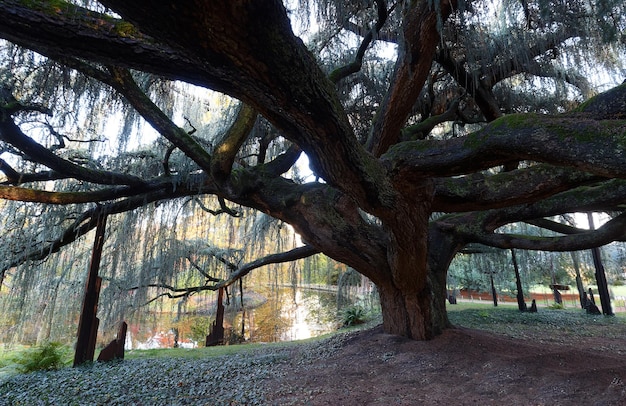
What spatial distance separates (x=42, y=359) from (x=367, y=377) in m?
4.35

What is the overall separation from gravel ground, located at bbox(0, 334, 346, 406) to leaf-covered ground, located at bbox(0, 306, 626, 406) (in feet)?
0.04

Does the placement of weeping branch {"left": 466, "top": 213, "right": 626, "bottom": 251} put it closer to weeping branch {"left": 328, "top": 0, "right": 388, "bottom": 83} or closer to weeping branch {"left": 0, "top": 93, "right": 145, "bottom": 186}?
weeping branch {"left": 328, "top": 0, "right": 388, "bottom": 83}

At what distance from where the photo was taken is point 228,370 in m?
3.74

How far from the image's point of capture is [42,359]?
14.6ft

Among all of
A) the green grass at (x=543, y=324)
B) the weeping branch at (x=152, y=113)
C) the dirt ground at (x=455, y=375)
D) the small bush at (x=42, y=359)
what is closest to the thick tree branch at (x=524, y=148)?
the dirt ground at (x=455, y=375)

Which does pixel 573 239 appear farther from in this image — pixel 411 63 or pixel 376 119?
pixel 411 63

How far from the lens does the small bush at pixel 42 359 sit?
14.3ft

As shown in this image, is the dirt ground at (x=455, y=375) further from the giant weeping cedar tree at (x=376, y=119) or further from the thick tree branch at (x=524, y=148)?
the thick tree branch at (x=524, y=148)

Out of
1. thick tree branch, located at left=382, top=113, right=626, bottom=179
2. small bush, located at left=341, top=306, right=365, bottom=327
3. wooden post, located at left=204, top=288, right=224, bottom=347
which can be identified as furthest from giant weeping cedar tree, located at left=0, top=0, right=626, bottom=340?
small bush, located at left=341, top=306, right=365, bottom=327

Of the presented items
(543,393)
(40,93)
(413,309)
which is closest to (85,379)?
(40,93)

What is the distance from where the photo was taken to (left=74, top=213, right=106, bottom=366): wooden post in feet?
14.9

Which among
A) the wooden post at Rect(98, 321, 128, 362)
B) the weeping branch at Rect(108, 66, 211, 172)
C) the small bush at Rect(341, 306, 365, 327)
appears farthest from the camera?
the small bush at Rect(341, 306, 365, 327)

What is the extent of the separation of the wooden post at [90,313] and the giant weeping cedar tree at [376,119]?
302 millimetres

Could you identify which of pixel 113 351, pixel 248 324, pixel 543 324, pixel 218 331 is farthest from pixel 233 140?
pixel 248 324
